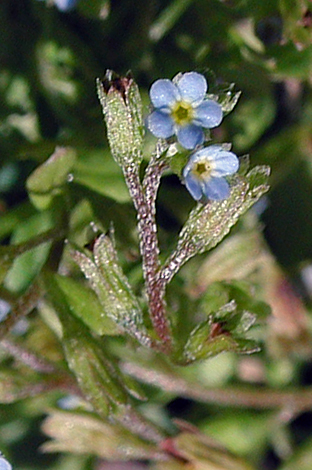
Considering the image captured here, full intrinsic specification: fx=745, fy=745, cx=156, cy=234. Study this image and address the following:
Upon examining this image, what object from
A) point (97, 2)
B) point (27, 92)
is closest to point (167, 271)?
point (97, 2)

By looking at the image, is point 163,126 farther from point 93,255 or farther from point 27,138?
point 27,138

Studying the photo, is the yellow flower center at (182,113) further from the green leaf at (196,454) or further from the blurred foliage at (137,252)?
the green leaf at (196,454)

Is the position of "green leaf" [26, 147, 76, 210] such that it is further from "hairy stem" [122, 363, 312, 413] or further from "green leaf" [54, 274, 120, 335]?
"hairy stem" [122, 363, 312, 413]

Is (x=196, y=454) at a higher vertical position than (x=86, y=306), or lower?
lower

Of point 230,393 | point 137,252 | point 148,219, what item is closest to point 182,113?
point 148,219

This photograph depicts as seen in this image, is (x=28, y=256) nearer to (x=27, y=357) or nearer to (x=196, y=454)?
(x=27, y=357)

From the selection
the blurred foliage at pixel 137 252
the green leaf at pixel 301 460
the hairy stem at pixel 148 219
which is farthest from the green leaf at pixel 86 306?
the green leaf at pixel 301 460
